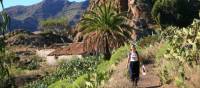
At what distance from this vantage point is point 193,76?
15664 millimetres

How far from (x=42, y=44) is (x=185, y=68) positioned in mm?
103484

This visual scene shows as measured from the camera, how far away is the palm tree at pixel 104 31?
4972cm

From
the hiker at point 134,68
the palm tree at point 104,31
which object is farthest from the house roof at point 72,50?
the hiker at point 134,68

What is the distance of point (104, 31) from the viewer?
49938mm

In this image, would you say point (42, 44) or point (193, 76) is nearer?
point (193, 76)

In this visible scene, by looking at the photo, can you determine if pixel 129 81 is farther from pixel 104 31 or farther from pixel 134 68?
pixel 104 31

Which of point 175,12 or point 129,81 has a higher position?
point 129,81

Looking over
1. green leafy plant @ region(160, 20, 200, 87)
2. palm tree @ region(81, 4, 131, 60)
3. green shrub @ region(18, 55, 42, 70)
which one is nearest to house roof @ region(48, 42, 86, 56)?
green shrub @ region(18, 55, 42, 70)

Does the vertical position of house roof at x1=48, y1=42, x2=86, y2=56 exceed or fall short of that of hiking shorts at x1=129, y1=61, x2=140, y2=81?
it falls short

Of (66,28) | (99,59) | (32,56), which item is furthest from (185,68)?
(66,28)

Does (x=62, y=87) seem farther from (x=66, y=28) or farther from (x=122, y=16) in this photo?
(x=66, y=28)

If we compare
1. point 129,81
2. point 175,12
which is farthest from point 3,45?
point 175,12

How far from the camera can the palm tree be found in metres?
49.7

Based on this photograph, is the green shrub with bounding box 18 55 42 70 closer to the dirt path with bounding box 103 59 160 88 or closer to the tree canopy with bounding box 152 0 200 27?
the tree canopy with bounding box 152 0 200 27
